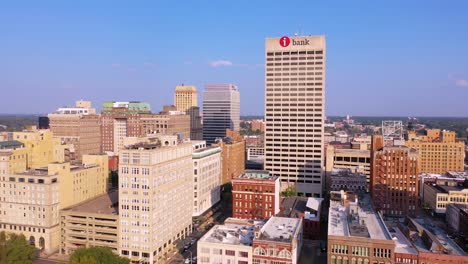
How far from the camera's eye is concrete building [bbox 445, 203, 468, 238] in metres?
122

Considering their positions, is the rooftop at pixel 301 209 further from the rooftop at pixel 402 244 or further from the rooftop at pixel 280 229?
the rooftop at pixel 402 244

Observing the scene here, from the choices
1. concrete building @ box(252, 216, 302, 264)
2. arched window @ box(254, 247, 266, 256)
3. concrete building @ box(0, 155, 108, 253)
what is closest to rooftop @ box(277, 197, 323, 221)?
concrete building @ box(252, 216, 302, 264)

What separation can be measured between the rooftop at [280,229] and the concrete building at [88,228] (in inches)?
1647

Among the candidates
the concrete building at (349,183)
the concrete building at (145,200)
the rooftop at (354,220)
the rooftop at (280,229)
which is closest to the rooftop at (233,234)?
the rooftop at (280,229)

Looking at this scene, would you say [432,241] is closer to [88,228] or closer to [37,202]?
[88,228]

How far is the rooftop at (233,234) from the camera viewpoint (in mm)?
100375

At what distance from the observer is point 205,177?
170 meters

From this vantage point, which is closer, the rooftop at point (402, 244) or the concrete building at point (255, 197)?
the rooftop at point (402, 244)

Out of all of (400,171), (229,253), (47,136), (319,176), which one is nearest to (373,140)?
(400,171)

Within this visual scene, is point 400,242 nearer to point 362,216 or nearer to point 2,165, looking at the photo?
point 362,216

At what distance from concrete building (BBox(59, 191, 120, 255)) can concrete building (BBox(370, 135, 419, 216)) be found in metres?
89.2

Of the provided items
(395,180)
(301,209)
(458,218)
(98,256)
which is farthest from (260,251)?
(458,218)

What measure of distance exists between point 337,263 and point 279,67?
116 m

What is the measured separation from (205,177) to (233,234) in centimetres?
6527
